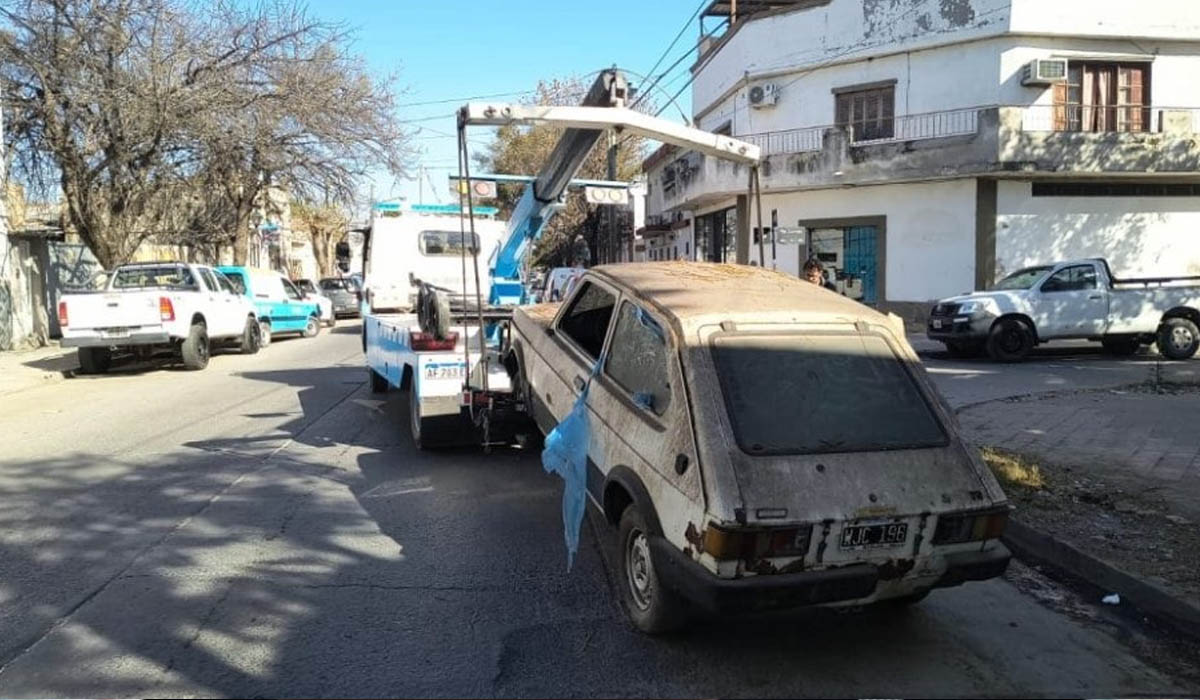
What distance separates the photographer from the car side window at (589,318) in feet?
17.8

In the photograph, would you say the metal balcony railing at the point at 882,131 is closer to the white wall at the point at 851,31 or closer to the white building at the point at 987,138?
the white building at the point at 987,138

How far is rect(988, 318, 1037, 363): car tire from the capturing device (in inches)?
594

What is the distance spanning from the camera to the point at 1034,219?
69.1 feet

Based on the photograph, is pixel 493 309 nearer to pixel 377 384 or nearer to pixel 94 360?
pixel 377 384

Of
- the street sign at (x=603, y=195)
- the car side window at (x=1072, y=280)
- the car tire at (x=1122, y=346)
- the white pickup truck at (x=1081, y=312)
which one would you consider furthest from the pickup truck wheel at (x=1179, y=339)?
the street sign at (x=603, y=195)

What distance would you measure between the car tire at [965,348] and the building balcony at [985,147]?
19.4 feet

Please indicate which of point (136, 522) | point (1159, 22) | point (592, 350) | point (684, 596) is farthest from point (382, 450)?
point (1159, 22)

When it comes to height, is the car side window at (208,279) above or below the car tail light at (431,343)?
above

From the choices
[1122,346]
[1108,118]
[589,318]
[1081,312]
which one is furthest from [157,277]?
[1108,118]

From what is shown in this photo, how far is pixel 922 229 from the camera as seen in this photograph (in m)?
21.8

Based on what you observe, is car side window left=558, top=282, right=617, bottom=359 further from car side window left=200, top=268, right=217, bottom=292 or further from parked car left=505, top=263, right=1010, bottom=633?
car side window left=200, top=268, right=217, bottom=292

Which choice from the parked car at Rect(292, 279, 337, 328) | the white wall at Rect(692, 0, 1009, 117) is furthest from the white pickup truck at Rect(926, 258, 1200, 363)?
the parked car at Rect(292, 279, 337, 328)

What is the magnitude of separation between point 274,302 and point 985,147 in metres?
17.0

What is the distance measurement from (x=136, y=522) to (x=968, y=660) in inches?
204
